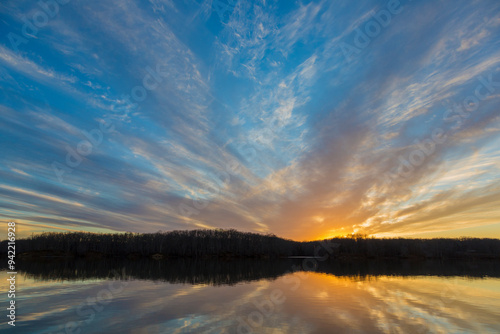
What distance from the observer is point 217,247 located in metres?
186

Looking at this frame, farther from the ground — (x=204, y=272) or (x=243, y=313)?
(x=204, y=272)

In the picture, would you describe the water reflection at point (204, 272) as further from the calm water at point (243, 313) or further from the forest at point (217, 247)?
the forest at point (217, 247)

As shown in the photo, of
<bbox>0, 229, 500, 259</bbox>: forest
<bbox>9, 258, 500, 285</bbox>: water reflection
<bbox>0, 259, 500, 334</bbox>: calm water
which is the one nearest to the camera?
<bbox>0, 259, 500, 334</bbox>: calm water

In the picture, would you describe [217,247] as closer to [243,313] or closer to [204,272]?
[204,272]

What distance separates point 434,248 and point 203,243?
154106mm

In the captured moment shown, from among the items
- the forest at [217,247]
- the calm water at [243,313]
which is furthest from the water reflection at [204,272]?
the forest at [217,247]

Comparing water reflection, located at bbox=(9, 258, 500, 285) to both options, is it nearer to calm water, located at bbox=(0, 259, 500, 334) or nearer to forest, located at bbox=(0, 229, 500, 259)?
calm water, located at bbox=(0, 259, 500, 334)

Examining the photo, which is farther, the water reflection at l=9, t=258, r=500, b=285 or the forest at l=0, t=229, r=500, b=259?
the forest at l=0, t=229, r=500, b=259

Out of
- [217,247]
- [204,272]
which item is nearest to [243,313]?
[204,272]

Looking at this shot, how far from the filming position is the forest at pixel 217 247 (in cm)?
16488

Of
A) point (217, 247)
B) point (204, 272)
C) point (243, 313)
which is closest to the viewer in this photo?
point (243, 313)

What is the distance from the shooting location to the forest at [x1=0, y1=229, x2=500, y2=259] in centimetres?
16488

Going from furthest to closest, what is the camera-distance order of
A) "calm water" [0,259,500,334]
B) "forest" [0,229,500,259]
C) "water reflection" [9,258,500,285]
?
"forest" [0,229,500,259]
"water reflection" [9,258,500,285]
"calm water" [0,259,500,334]

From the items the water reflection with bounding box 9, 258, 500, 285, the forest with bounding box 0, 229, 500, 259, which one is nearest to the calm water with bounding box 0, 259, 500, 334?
the water reflection with bounding box 9, 258, 500, 285
